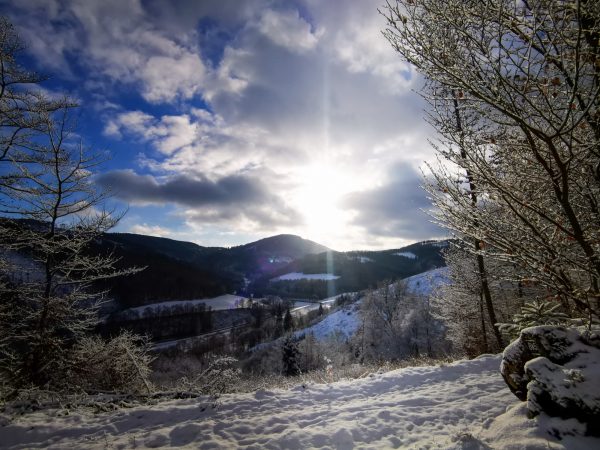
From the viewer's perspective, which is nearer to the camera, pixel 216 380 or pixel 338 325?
pixel 216 380

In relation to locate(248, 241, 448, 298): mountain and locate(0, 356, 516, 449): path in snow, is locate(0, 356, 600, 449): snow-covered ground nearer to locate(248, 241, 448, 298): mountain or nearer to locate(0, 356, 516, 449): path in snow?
locate(0, 356, 516, 449): path in snow

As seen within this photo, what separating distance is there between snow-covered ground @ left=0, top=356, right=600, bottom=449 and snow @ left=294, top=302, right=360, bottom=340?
5578 cm

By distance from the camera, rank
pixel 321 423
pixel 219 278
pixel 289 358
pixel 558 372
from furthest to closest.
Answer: pixel 219 278, pixel 289 358, pixel 321 423, pixel 558 372

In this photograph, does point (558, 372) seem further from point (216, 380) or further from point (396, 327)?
point (396, 327)

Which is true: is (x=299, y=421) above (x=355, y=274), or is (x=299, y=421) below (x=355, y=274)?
below

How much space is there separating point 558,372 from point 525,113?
351 centimetres

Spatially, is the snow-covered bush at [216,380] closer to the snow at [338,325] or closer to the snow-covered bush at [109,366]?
the snow-covered bush at [109,366]

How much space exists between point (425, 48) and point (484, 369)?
8879 millimetres

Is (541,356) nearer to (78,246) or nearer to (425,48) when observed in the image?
(425,48)

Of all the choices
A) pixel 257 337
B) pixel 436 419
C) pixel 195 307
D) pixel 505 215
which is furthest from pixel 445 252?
pixel 195 307

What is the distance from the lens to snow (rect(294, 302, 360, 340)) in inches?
2527

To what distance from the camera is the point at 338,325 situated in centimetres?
6938

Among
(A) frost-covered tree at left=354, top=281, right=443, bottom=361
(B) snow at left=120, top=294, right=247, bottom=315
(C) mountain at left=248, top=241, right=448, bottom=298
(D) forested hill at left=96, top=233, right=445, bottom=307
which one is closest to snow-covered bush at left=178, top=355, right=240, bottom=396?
(A) frost-covered tree at left=354, top=281, right=443, bottom=361

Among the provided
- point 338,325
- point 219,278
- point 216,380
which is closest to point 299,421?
point 216,380
